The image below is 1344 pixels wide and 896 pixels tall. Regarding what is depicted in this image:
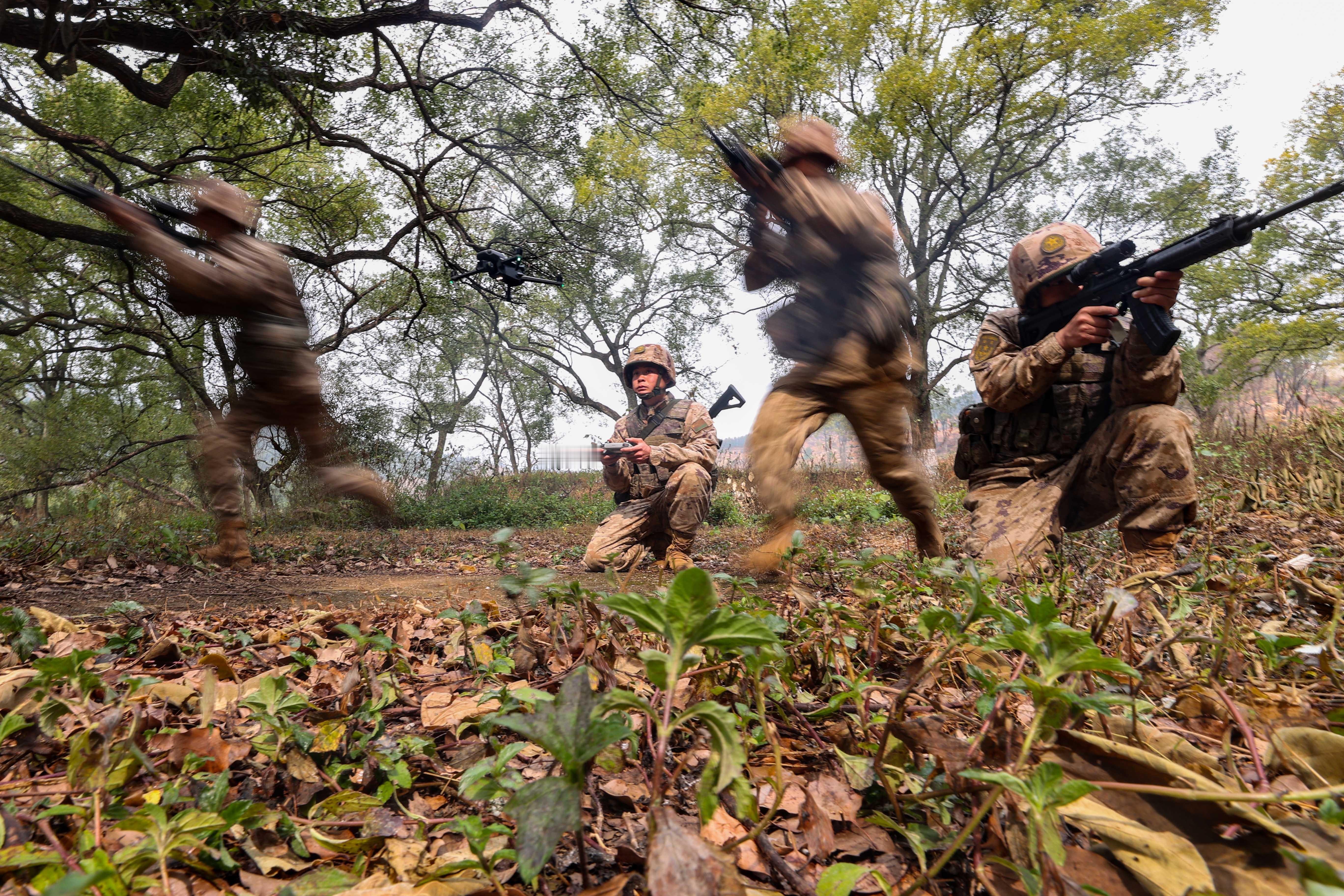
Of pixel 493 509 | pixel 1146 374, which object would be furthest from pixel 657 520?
pixel 493 509

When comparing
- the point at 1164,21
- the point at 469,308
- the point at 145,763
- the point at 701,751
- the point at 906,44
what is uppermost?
the point at 906,44

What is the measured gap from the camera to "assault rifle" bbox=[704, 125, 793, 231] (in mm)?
3156

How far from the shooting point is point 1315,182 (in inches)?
715

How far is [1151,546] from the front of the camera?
3.62 meters

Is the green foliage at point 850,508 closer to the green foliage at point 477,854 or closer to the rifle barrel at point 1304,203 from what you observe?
the rifle barrel at point 1304,203

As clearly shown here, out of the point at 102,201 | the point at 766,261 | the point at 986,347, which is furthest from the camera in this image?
the point at 986,347

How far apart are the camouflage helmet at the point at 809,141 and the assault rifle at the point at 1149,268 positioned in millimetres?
1749

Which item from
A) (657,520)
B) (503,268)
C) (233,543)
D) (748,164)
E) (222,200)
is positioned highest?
(503,268)

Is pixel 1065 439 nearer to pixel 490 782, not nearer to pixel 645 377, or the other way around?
pixel 645 377

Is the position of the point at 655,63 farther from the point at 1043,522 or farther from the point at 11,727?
the point at 11,727

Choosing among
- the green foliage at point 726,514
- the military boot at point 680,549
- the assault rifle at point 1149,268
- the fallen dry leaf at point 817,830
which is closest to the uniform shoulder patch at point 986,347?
the assault rifle at point 1149,268

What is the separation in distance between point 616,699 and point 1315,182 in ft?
87.0

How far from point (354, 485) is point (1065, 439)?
4.53 m


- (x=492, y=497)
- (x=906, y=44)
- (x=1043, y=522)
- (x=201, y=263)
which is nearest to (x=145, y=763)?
(x=201, y=263)
